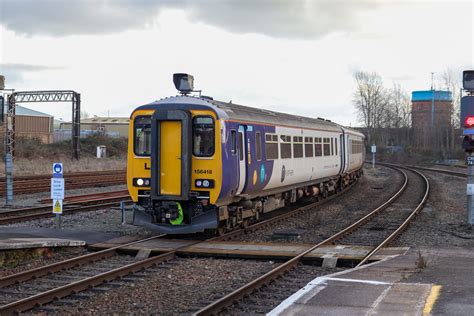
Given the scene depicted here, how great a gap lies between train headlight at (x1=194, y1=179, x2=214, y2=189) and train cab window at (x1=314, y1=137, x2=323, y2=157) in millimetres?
8543

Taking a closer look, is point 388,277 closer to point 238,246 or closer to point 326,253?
point 326,253

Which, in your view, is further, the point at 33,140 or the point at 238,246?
the point at 33,140

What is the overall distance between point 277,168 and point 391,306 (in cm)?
920

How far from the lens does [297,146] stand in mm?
18594

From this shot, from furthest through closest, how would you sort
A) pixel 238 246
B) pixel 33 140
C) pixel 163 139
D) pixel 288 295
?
pixel 33 140
pixel 163 139
pixel 238 246
pixel 288 295

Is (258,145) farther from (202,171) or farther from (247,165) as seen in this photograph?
(202,171)

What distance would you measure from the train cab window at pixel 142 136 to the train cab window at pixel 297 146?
5914 millimetres

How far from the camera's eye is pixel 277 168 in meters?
16.4

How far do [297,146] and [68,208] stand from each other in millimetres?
7338

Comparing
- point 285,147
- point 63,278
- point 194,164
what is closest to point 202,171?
point 194,164

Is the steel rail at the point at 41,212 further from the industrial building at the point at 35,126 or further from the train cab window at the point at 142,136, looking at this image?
the industrial building at the point at 35,126

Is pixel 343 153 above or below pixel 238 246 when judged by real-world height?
above

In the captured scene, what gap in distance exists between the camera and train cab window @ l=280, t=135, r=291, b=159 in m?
17.0

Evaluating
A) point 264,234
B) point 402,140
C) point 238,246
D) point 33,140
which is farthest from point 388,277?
point 402,140
